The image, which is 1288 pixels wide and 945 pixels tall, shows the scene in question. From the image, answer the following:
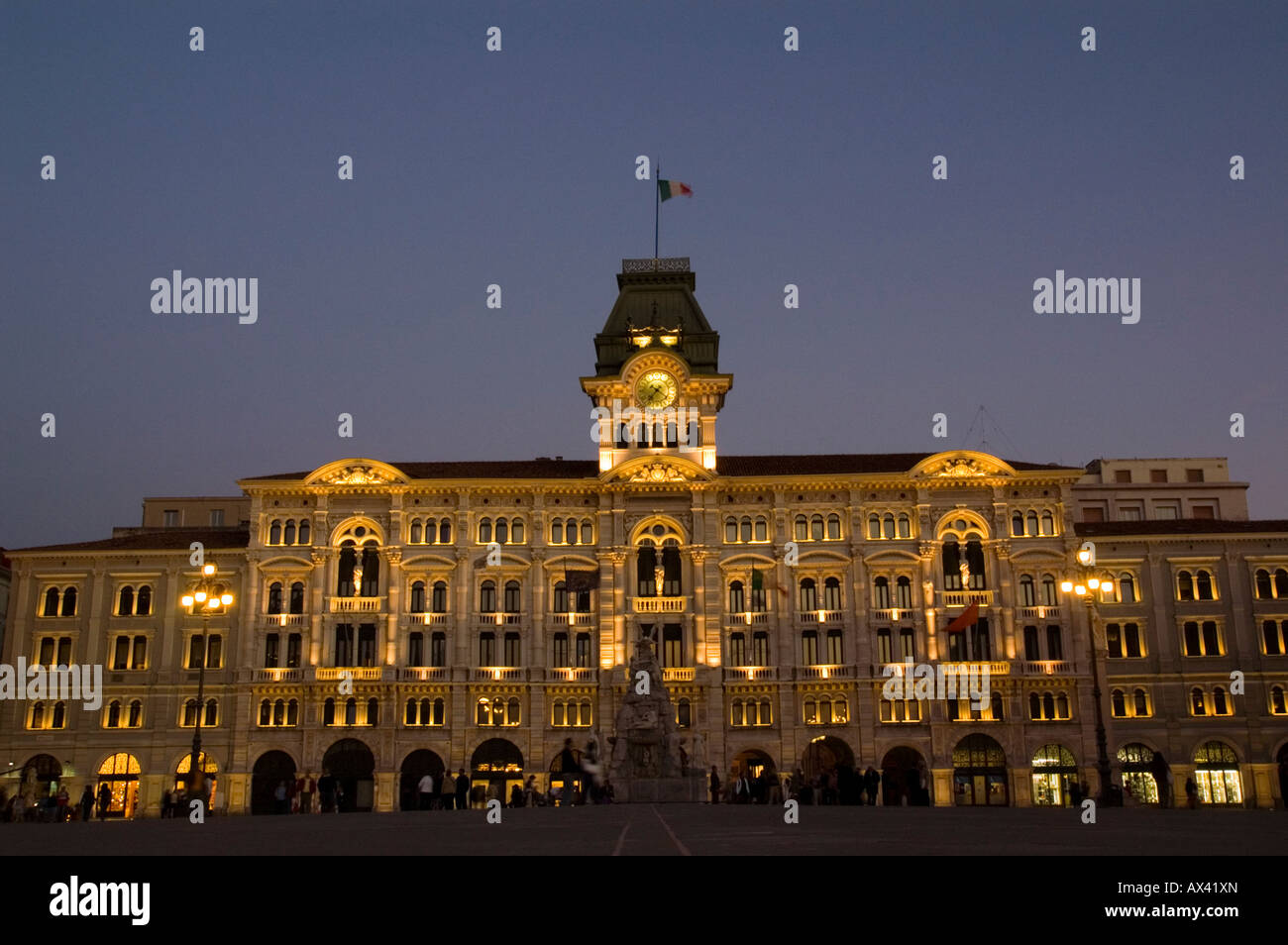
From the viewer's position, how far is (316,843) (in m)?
14.0

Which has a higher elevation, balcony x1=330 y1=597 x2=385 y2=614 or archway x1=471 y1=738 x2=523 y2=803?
balcony x1=330 y1=597 x2=385 y2=614

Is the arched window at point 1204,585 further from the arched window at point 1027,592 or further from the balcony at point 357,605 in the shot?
the balcony at point 357,605

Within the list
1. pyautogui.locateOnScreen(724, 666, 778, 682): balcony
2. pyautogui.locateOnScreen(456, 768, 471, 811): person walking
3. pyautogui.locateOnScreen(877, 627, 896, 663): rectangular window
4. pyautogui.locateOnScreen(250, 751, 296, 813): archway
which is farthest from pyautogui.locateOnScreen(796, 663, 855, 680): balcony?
pyautogui.locateOnScreen(250, 751, 296, 813): archway

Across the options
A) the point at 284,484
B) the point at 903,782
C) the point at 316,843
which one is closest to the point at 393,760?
the point at 284,484

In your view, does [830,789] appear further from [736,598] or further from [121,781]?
[121,781]

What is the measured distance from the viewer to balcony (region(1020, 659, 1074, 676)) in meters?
56.3

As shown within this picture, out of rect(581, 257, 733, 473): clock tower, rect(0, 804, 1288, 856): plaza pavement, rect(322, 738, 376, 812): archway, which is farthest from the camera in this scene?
rect(581, 257, 733, 473): clock tower

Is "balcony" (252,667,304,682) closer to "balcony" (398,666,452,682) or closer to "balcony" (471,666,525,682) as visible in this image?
"balcony" (398,666,452,682)

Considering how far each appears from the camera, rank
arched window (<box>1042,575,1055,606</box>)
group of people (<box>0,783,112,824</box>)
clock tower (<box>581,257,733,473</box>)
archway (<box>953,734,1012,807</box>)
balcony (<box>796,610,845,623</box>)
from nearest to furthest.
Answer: group of people (<box>0,783,112,824</box>), archway (<box>953,734,1012,807</box>), arched window (<box>1042,575,1055,606</box>), balcony (<box>796,610,845,623</box>), clock tower (<box>581,257,733,473</box>)

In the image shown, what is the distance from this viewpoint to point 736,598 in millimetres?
58500

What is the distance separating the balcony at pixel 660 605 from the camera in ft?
189

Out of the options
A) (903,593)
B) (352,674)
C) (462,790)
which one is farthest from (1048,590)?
(352,674)

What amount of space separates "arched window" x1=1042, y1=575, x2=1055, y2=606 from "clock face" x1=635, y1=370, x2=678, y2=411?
791 inches

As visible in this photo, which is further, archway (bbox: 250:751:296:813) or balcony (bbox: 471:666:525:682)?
balcony (bbox: 471:666:525:682)
